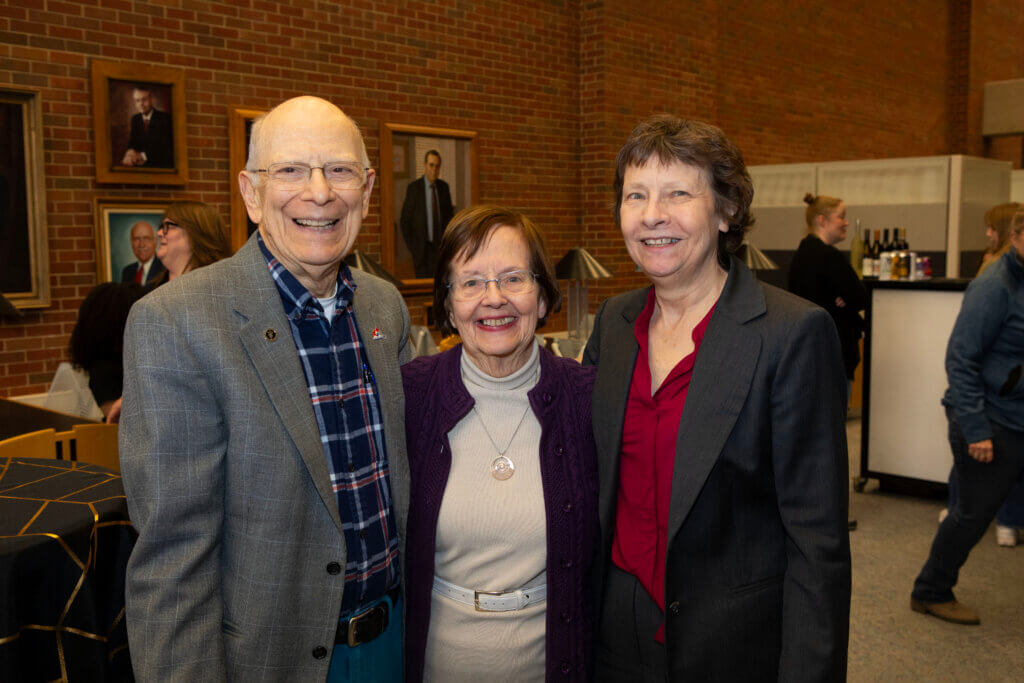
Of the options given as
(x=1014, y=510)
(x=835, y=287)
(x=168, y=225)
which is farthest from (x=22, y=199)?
(x=1014, y=510)

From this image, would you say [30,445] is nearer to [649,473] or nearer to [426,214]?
[649,473]

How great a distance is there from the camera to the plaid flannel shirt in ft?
4.78

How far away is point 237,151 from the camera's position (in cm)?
502

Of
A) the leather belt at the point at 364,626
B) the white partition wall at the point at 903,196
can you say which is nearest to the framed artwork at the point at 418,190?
the white partition wall at the point at 903,196

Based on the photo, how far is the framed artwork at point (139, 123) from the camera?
175 inches

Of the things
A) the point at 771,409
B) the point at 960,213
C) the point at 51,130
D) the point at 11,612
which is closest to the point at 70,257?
the point at 51,130

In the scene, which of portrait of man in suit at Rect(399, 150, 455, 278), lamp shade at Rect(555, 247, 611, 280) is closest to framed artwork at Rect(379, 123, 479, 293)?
portrait of man in suit at Rect(399, 150, 455, 278)

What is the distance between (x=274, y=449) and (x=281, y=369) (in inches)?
5.3

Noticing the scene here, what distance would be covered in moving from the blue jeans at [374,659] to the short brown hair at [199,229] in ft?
6.89

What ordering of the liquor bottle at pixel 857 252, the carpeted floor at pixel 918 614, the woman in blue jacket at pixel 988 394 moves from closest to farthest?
1. the carpeted floor at pixel 918 614
2. the woman in blue jacket at pixel 988 394
3. the liquor bottle at pixel 857 252

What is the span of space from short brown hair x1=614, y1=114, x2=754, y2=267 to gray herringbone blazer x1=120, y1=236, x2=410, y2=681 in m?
0.74

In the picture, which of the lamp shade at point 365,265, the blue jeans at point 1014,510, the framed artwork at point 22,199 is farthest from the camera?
the lamp shade at point 365,265

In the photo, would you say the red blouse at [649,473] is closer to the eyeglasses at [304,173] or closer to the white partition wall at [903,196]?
the eyeglasses at [304,173]

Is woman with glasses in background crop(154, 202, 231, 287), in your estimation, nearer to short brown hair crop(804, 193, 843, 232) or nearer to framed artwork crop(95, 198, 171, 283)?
framed artwork crop(95, 198, 171, 283)
